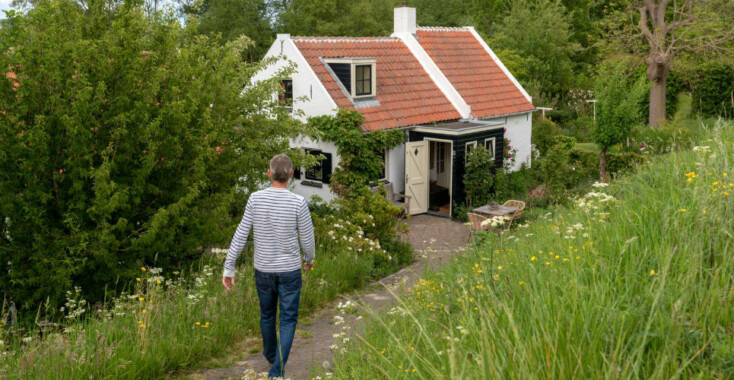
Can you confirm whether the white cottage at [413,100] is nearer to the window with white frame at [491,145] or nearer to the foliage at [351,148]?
the window with white frame at [491,145]

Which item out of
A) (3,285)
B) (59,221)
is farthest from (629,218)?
(3,285)

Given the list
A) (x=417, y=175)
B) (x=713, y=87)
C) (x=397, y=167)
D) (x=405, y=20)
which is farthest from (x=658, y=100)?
(x=397, y=167)

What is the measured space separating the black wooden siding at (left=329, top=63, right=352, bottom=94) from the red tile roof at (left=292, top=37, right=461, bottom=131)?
293 millimetres

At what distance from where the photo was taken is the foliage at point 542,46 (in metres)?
32.1

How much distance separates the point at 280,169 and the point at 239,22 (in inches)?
1641

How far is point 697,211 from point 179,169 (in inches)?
258

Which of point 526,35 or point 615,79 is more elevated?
point 526,35

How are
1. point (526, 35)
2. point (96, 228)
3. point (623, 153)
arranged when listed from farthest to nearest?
point (526, 35) < point (623, 153) < point (96, 228)

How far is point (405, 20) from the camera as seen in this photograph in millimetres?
20969

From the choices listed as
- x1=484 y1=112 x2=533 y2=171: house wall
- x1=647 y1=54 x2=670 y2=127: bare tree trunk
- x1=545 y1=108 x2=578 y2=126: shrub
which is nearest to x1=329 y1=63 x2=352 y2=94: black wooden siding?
x1=484 y1=112 x2=533 y2=171: house wall

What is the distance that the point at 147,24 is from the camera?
955 cm

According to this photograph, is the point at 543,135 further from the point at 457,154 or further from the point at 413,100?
the point at 457,154

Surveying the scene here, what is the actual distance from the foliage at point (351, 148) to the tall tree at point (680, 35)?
1520cm

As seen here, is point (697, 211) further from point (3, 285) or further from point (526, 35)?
point (526, 35)
